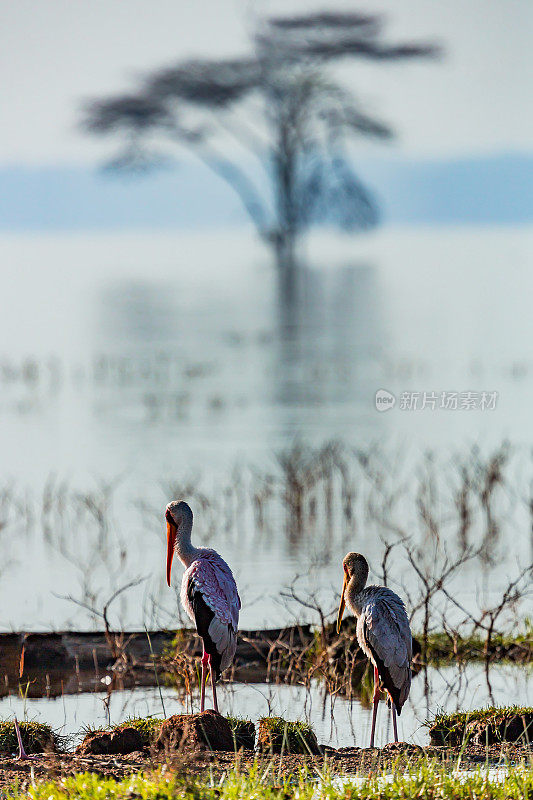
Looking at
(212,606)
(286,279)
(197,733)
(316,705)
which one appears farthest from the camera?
(286,279)

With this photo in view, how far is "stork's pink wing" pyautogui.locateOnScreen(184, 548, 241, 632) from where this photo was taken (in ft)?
17.0

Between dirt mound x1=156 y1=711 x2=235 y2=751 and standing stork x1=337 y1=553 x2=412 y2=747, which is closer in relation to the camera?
dirt mound x1=156 y1=711 x2=235 y2=751

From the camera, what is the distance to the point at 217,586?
5.22 metres

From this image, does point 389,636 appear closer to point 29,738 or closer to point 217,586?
point 217,586

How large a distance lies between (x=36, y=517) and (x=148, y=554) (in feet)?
4.20

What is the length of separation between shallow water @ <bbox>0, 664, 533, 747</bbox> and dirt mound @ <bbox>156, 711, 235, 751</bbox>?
0.69 m

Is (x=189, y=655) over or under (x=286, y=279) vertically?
under

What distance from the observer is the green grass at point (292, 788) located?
3.90 m

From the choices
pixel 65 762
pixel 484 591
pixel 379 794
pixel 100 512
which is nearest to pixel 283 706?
pixel 65 762

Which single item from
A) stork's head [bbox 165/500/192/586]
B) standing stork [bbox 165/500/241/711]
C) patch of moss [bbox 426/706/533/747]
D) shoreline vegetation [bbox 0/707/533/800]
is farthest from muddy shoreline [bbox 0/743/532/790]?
stork's head [bbox 165/500/192/586]

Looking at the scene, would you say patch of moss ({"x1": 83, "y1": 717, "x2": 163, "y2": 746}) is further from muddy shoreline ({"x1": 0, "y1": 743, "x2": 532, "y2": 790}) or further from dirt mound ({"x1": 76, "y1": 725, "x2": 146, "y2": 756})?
muddy shoreline ({"x1": 0, "y1": 743, "x2": 532, "y2": 790})

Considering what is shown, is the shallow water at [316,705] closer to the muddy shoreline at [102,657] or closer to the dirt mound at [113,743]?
the muddy shoreline at [102,657]

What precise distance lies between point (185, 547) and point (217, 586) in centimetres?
36

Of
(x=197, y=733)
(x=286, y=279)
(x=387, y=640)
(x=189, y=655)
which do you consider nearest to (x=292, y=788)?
(x=197, y=733)
